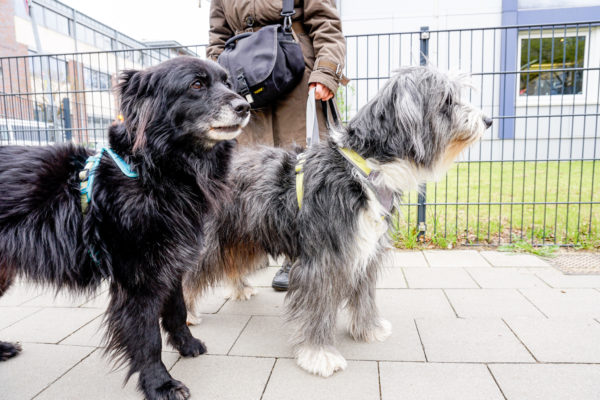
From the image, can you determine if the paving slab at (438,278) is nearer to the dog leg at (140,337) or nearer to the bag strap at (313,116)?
the bag strap at (313,116)

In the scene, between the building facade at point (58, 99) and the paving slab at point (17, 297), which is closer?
the paving slab at point (17, 297)

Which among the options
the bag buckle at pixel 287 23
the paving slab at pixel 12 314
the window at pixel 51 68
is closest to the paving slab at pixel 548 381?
the bag buckle at pixel 287 23

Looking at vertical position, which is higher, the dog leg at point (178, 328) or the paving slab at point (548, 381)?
the dog leg at point (178, 328)

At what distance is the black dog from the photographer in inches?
69.4

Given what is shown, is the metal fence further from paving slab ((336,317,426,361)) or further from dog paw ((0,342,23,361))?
dog paw ((0,342,23,361))

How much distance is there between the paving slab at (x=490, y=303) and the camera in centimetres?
Result: 275

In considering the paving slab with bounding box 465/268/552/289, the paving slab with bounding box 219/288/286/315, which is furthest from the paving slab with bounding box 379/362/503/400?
the paving slab with bounding box 465/268/552/289

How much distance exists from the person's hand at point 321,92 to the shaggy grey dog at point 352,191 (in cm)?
59

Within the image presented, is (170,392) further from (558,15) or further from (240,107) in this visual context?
(558,15)

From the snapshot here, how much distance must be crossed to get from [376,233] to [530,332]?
4.07ft

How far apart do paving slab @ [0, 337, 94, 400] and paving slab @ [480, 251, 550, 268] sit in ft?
11.8

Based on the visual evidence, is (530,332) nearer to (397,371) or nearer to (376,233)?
(397,371)

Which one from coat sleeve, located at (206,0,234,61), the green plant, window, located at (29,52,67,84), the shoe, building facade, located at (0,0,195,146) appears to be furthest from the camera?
window, located at (29,52,67,84)

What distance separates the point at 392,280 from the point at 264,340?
1465 millimetres
